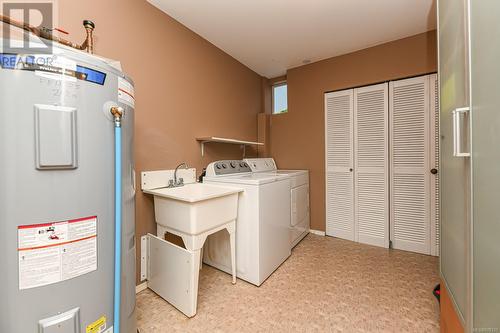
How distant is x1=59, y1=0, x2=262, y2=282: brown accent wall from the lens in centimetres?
166

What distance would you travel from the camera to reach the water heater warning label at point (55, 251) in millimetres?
784

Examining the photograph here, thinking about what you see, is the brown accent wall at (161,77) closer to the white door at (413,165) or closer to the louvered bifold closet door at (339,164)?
the louvered bifold closet door at (339,164)

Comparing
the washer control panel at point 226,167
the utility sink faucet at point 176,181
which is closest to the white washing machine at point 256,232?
the washer control panel at point 226,167

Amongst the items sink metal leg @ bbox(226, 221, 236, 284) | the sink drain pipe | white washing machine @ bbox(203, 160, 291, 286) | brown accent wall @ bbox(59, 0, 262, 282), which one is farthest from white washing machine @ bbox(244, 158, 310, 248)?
the sink drain pipe

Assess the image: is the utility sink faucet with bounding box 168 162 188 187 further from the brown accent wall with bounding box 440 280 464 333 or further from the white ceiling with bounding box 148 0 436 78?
the brown accent wall with bounding box 440 280 464 333

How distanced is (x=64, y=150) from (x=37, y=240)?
338 mm

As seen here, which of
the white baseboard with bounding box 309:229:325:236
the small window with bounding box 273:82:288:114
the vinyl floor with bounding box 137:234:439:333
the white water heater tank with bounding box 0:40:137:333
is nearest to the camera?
the white water heater tank with bounding box 0:40:137:333

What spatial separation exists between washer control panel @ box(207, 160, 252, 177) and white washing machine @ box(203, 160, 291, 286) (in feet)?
0.04

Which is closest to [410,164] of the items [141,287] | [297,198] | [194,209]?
[297,198]

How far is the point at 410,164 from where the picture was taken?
8.41 feet

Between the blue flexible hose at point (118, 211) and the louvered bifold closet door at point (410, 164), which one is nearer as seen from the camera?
the blue flexible hose at point (118, 211)

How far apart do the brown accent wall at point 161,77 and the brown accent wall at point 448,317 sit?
206 centimetres

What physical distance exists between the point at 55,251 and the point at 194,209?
770mm

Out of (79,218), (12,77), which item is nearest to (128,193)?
(79,218)
